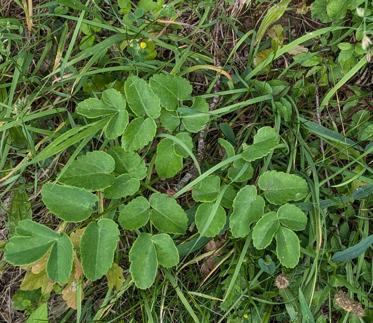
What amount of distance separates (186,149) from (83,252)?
0.46 m

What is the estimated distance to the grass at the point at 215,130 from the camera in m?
1.93

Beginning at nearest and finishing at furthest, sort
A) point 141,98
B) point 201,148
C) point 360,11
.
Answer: point 360,11 → point 141,98 → point 201,148

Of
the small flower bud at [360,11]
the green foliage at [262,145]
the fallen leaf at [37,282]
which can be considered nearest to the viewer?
the small flower bud at [360,11]

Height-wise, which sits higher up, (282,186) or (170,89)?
(170,89)

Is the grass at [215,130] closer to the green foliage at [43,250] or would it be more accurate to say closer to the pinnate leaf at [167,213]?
the pinnate leaf at [167,213]

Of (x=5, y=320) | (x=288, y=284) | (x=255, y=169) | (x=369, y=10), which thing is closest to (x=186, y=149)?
(x=255, y=169)

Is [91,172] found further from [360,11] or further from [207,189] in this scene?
[360,11]

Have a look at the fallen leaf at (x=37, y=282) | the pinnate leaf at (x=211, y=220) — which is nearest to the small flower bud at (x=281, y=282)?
the pinnate leaf at (x=211, y=220)

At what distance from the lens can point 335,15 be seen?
6.23ft

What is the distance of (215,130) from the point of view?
6.75ft

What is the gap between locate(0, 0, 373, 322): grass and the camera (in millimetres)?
1932

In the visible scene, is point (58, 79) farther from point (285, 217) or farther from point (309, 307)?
point (309, 307)

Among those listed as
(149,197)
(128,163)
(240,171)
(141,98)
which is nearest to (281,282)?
(240,171)

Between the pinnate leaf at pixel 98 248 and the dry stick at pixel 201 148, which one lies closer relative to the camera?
the pinnate leaf at pixel 98 248
